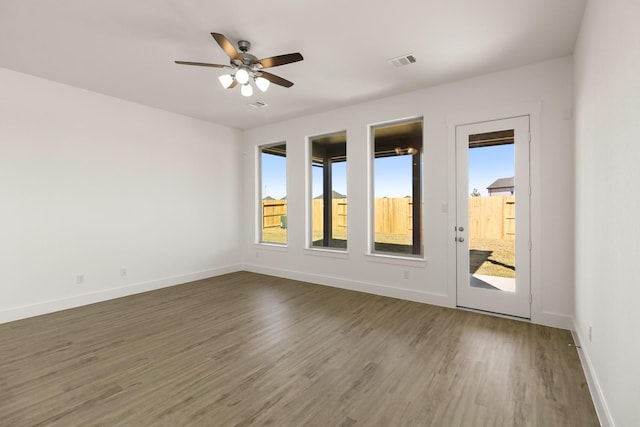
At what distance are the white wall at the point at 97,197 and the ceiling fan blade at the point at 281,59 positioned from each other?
3.08 m

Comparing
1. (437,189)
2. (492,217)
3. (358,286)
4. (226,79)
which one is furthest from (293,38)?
(358,286)

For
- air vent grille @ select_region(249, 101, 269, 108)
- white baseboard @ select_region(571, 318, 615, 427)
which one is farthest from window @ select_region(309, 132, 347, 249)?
white baseboard @ select_region(571, 318, 615, 427)

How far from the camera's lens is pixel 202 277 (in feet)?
18.9

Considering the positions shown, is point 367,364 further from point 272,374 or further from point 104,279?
point 104,279

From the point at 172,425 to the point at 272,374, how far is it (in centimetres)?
79

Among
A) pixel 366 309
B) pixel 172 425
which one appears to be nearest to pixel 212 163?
pixel 366 309

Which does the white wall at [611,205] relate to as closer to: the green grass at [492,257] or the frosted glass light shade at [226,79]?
the green grass at [492,257]

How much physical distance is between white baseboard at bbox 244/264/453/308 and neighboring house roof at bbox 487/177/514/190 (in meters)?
1.56

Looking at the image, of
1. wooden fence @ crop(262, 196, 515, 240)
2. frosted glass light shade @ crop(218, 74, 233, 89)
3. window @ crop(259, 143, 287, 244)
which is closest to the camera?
frosted glass light shade @ crop(218, 74, 233, 89)

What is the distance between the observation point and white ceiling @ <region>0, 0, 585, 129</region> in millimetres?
2531

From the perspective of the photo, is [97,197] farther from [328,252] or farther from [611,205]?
[611,205]

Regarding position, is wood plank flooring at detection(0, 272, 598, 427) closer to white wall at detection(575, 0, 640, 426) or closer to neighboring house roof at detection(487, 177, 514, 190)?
white wall at detection(575, 0, 640, 426)

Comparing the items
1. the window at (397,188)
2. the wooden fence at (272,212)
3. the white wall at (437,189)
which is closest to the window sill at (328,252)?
the white wall at (437,189)

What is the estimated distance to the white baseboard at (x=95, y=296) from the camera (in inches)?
146
